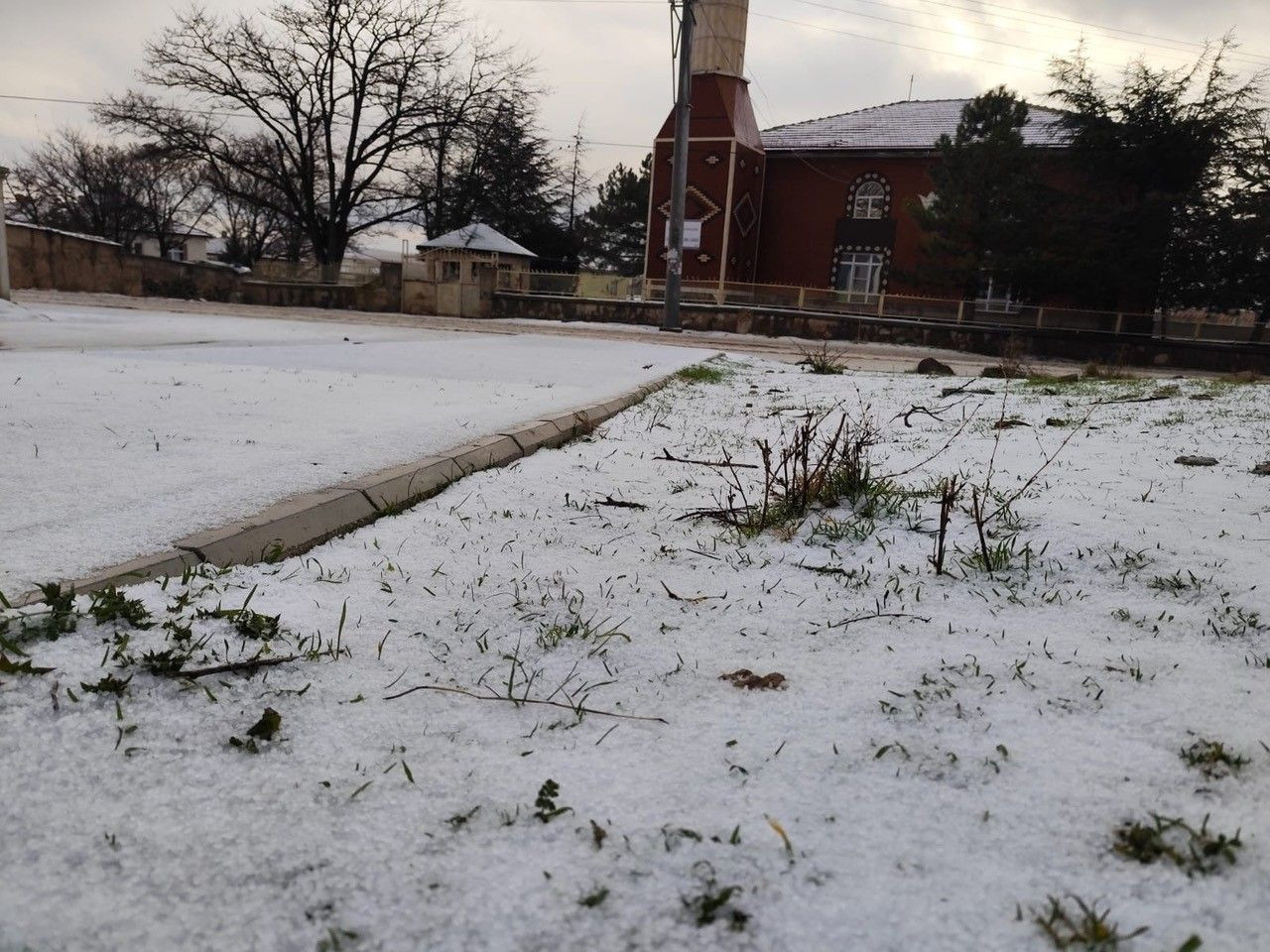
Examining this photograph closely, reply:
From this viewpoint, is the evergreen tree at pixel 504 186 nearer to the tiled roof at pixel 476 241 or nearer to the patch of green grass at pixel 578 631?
the tiled roof at pixel 476 241

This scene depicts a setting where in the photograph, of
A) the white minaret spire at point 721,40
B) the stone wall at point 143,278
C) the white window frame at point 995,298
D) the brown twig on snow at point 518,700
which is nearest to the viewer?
the brown twig on snow at point 518,700

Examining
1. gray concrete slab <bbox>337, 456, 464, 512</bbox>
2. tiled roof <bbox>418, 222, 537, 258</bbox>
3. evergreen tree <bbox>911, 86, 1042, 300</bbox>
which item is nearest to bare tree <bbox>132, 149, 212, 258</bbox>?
tiled roof <bbox>418, 222, 537, 258</bbox>

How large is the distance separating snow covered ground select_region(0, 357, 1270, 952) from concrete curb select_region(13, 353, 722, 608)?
127mm

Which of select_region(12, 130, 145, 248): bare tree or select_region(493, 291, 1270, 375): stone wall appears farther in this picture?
select_region(12, 130, 145, 248): bare tree

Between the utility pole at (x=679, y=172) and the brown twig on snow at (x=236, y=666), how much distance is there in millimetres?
20718

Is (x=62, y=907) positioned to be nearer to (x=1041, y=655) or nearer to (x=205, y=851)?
(x=205, y=851)

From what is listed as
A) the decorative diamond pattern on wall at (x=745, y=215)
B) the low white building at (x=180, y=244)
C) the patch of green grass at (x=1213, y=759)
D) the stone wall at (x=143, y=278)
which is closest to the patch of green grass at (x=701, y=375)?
the patch of green grass at (x=1213, y=759)

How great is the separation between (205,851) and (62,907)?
184mm

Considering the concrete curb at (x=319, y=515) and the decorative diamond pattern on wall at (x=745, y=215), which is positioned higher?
the decorative diamond pattern on wall at (x=745, y=215)

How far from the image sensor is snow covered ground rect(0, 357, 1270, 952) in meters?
1.20

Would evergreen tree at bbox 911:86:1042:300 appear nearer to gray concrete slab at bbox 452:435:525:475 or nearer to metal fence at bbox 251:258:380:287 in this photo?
metal fence at bbox 251:258:380:287

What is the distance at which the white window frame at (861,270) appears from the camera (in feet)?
107

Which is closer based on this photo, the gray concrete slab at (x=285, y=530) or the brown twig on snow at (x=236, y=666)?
the brown twig on snow at (x=236, y=666)

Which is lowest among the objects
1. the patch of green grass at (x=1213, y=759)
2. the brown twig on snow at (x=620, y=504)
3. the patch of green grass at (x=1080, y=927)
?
the patch of green grass at (x=1080, y=927)
